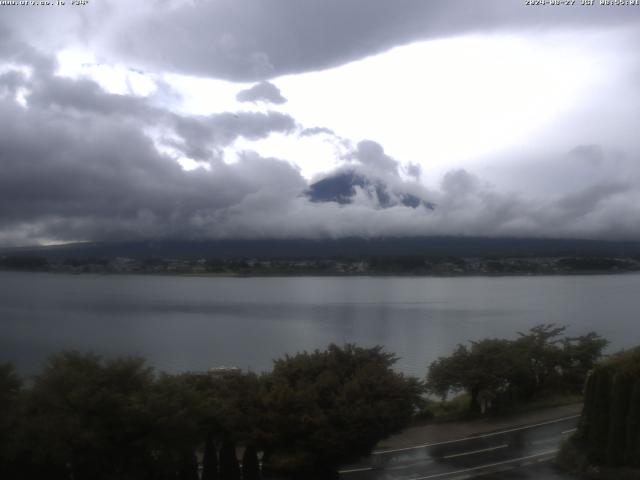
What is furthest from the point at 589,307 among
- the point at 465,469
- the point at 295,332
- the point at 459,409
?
the point at 465,469

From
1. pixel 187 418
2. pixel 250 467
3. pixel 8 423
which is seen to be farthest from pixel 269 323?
pixel 8 423

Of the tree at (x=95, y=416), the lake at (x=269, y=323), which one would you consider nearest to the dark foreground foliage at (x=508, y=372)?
the lake at (x=269, y=323)

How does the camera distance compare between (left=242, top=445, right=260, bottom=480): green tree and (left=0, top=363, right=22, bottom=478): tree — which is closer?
(left=0, top=363, right=22, bottom=478): tree

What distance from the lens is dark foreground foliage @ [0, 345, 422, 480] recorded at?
1269 centimetres

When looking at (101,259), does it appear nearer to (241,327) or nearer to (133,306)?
(133,306)

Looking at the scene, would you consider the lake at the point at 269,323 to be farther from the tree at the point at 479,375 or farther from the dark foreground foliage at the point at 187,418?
the dark foreground foliage at the point at 187,418

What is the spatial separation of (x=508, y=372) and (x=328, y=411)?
1121 centimetres

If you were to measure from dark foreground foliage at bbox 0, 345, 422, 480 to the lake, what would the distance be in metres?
20.3

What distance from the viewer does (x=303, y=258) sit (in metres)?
148

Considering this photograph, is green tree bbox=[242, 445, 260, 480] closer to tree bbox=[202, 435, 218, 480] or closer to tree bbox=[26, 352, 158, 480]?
tree bbox=[202, 435, 218, 480]

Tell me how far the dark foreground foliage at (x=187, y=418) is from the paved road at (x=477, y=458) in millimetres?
1229

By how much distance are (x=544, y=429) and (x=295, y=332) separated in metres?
37.5

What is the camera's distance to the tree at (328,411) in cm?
1558

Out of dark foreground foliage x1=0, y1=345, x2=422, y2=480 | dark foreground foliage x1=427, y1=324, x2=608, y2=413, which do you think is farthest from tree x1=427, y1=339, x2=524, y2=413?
dark foreground foliage x1=0, y1=345, x2=422, y2=480
